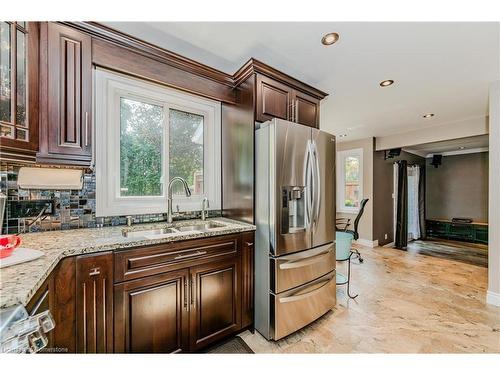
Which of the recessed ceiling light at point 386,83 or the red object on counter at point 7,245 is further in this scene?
the recessed ceiling light at point 386,83

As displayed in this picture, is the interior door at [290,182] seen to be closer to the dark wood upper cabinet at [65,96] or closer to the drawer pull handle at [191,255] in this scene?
the drawer pull handle at [191,255]

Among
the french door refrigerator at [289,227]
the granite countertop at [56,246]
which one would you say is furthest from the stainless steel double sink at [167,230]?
the french door refrigerator at [289,227]

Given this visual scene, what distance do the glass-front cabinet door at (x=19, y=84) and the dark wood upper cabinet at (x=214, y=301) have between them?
129cm

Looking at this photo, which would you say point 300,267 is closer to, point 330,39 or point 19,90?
point 330,39

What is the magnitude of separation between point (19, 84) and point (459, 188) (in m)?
8.20

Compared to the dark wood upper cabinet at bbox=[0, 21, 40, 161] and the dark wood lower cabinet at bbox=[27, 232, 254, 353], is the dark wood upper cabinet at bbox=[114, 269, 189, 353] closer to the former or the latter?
the dark wood lower cabinet at bbox=[27, 232, 254, 353]

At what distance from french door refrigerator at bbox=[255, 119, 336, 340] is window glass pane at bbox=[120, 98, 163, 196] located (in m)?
1.00

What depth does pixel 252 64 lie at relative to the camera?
1853 millimetres

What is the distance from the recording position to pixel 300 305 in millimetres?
1826

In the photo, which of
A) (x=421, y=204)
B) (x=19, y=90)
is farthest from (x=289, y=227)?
(x=421, y=204)

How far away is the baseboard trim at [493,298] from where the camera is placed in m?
2.35

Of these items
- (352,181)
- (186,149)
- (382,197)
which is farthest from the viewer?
(352,181)
